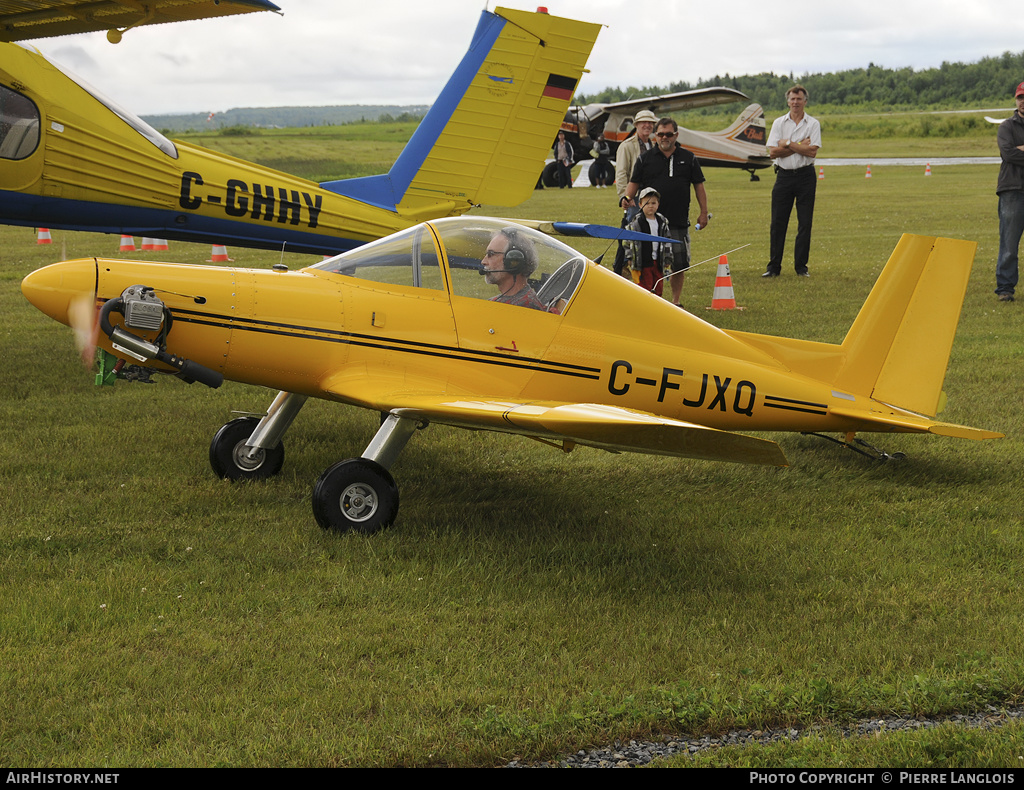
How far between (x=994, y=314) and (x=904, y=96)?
100977mm

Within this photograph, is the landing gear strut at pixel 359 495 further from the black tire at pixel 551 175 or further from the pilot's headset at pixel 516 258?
the black tire at pixel 551 175

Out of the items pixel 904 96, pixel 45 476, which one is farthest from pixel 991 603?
pixel 904 96

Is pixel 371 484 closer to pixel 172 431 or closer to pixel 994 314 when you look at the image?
pixel 172 431

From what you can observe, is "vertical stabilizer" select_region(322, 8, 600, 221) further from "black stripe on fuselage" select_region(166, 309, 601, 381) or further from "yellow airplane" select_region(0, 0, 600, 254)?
"black stripe on fuselage" select_region(166, 309, 601, 381)

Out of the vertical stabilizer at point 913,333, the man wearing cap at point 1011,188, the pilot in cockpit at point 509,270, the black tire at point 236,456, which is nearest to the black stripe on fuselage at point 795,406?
the vertical stabilizer at point 913,333

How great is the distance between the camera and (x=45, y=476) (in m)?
6.28

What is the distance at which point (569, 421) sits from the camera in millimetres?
4695

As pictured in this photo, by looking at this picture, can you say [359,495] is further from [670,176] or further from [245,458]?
[670,176]

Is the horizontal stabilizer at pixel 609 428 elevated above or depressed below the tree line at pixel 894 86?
below

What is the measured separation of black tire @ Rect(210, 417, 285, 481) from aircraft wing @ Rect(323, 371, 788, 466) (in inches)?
37.9

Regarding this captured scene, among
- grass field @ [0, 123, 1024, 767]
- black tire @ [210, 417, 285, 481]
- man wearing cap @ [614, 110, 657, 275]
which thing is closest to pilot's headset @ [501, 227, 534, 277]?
grass field @ [0, 123, 1024, 767]

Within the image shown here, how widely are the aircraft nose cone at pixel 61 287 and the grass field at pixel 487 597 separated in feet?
3.98

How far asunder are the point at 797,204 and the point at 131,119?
9.28 meters

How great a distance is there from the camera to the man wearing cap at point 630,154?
432 inches
